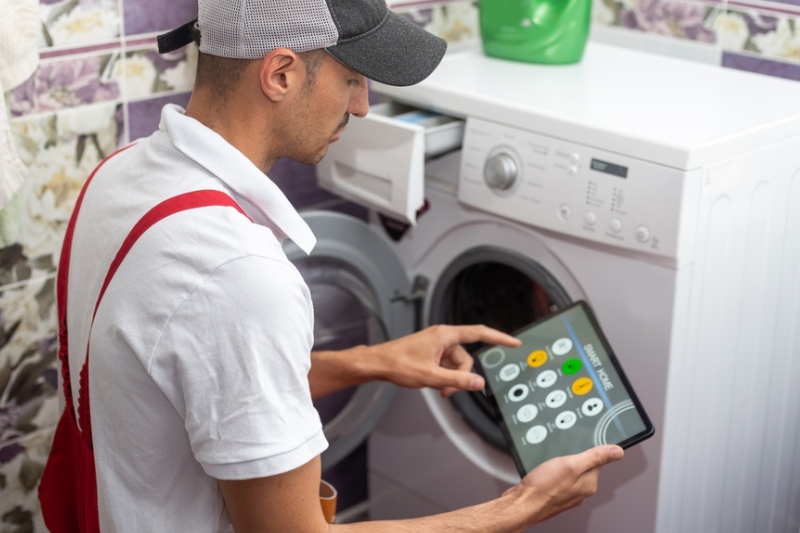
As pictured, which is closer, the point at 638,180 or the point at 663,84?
the point at 638,180

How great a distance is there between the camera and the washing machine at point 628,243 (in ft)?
4.73

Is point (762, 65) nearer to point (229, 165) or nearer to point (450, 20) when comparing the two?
point (450, 20)

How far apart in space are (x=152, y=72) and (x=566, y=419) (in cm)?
90

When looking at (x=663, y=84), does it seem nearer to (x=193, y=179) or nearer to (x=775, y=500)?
(x=775, y=500)

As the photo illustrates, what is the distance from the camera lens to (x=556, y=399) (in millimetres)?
1438

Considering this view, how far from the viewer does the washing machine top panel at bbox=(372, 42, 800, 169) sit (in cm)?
142

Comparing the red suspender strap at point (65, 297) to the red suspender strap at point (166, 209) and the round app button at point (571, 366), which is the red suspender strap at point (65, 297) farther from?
the round app button at point (571, 366)

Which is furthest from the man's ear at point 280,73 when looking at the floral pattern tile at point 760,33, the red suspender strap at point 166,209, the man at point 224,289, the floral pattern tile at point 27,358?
the floral pattern tile at point 760,33

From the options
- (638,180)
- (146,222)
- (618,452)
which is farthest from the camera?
(638,180)

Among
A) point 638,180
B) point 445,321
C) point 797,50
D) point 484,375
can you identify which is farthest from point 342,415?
point 797,50

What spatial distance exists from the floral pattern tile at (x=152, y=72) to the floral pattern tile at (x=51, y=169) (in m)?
0.05

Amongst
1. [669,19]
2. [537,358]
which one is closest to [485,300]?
[537,358]

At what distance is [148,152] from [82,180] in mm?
652

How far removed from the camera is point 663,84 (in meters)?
1.71
